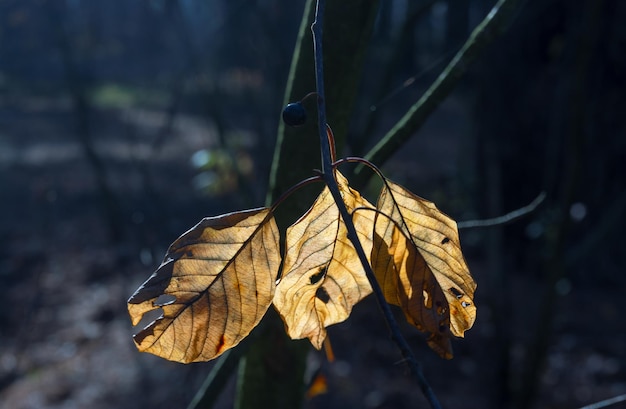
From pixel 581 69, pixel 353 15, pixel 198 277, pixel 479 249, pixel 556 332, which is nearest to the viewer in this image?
pixel 198 277

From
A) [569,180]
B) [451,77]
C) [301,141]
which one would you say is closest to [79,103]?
[569,180]

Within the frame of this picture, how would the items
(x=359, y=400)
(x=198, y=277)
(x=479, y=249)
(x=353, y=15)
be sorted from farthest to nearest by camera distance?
(x=479, y=249) < (x=359, y=400) < (x=353, y=15) < (x=198, y=277)

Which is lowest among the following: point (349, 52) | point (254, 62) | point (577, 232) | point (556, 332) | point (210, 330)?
point (556, 332)

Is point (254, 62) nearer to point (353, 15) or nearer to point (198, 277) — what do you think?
point (353, 15)

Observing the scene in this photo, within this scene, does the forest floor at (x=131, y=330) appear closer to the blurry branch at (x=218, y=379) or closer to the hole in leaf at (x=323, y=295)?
the blurry branch at (x=218, y=379)

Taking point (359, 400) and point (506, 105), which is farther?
point (506, 105)

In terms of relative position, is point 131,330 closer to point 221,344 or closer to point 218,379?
point 218,379

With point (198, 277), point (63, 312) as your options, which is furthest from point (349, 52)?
point (63, 312)

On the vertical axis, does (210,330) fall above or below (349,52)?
below
